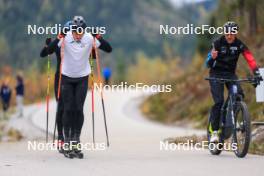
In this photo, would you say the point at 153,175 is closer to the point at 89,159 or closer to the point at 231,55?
the point at 89,159

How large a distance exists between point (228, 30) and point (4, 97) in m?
24.0

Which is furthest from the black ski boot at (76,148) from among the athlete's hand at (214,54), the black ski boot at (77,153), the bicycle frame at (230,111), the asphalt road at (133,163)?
the athlete's hand at (214,54)

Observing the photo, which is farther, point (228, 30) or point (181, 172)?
point (228, 30)

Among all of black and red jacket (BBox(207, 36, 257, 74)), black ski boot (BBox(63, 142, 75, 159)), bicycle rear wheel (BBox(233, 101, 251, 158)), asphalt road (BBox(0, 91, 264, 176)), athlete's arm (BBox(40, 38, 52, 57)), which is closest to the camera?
asphalt road (BBox(0, 91, 264, 176))

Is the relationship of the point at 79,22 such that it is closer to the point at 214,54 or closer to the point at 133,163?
the point at 214,54

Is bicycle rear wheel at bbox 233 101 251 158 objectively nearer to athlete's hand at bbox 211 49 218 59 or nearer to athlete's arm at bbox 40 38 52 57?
athlete's hand at bbox 211 49 218 59

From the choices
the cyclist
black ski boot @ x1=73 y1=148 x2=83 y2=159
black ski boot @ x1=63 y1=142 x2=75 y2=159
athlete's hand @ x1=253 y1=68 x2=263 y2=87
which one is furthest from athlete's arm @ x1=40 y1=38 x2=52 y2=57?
athlete's hand @ x1=253 y1=68 x2=263 y2=87

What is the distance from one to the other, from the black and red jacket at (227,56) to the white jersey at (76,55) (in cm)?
174

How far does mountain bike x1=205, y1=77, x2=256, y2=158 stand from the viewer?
9289 mm

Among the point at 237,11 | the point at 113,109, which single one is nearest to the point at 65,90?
the point at 237,11

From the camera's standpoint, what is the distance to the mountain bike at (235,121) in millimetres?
9289

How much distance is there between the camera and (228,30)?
9.70 meters

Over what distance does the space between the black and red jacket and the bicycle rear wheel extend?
61 centimetres

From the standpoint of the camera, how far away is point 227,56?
9.89 meters
